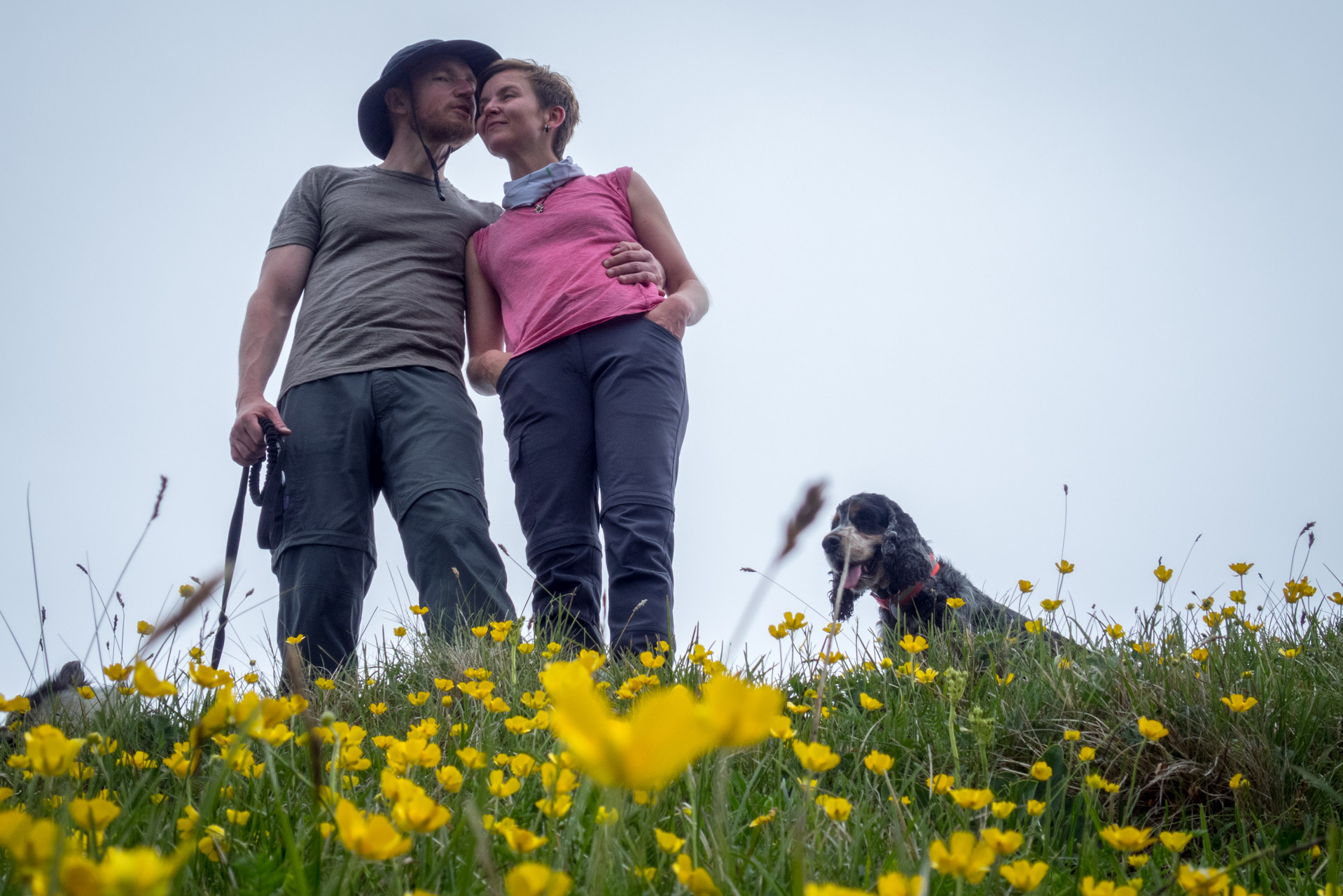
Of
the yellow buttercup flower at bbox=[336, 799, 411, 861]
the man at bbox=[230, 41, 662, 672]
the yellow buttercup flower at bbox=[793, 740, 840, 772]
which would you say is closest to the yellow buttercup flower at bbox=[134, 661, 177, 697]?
the yellow buttercup flower at bbox=[336, 799, 411, 861]

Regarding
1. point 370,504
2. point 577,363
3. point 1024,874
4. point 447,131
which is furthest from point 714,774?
point 447,131

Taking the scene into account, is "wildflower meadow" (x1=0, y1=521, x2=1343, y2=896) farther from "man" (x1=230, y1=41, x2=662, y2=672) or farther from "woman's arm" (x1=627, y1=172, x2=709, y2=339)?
Result: "woman's arm" (x1=627, y1=172, x2=709, y2=339)

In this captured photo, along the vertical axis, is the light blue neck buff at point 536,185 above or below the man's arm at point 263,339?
above

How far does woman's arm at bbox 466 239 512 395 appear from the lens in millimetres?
3688

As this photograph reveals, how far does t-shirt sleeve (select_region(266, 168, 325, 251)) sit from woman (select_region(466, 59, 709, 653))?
632 mm

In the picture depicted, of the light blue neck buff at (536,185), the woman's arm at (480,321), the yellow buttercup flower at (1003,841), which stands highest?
the light blue neck buff at (536,185)

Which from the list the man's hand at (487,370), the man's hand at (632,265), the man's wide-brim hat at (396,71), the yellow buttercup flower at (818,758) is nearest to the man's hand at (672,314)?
the man's hand at (632,265)

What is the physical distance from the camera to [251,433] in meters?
3.20

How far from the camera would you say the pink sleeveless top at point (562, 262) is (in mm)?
3322

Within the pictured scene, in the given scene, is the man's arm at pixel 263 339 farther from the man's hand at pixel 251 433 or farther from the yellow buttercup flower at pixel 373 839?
the yellow buttercup flower at pixel 373 839

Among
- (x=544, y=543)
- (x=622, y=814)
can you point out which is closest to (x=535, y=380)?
(x=544, y=543)

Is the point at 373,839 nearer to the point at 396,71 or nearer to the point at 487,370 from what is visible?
the point at 487,370

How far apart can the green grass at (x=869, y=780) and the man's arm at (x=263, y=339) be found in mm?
1053

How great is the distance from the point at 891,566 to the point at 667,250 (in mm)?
4147
